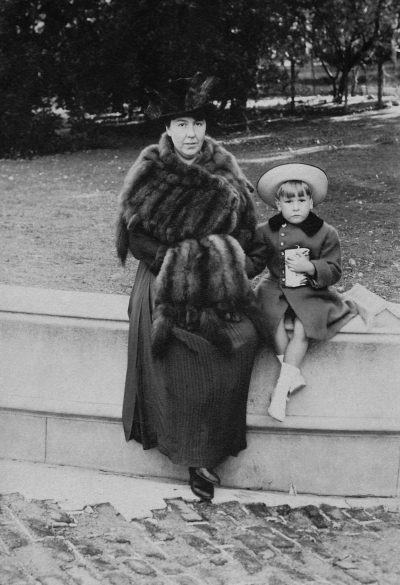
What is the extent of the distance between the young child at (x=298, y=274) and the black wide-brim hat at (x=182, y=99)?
46 cm

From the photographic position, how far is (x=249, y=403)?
4.46 m

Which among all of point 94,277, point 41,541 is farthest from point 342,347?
point 94,277

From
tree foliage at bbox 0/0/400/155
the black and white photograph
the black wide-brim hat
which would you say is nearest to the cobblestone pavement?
the black and white photograph

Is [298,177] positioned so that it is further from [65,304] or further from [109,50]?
[109,50]

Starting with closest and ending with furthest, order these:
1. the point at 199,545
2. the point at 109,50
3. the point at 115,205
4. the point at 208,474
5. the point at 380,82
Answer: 1. the point at 199,545
2. the point at 208,474
3. the point at 115,205
4. the point at 109,50
5. the point at 380,82

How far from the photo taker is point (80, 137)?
16.7 meters

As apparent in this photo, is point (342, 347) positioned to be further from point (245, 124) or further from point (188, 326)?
point (245, 124)

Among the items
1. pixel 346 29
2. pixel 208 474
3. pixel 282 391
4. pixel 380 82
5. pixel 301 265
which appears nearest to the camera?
pixel 301 265

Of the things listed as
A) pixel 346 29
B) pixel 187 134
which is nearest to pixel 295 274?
pixel 187 134

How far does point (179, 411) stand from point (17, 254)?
12.8 feet

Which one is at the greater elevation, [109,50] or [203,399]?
[109,50]

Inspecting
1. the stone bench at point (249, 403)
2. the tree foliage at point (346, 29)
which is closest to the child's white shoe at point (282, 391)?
the stone bench at point (249, 403)

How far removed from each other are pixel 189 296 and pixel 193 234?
11.7 inches

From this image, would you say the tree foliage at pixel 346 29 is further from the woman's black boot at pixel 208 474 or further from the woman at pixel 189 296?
the woman's black boot at pixel 208 474
